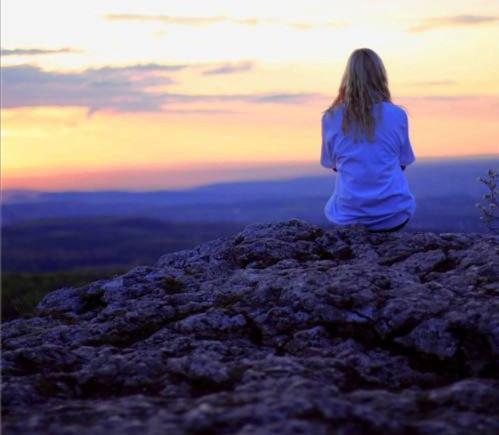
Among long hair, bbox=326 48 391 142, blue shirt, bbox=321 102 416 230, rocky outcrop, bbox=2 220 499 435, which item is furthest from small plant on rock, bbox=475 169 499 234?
long hair, bbox=326 48 391 142

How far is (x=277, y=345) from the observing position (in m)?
8.55

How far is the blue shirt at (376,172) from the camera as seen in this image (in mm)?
12789

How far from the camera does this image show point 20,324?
10164 mm

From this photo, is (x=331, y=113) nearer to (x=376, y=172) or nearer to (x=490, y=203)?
(x=376, y=172)

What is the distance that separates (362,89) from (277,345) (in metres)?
5.64

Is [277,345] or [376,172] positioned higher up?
[376,172]

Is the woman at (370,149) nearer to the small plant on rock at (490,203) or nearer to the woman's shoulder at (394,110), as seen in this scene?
the woman's shoulder at (394,110)

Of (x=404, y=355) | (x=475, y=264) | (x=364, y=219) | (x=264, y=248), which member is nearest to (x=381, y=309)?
(x=404, y=355)

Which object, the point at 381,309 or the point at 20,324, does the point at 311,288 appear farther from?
the point at 20,324

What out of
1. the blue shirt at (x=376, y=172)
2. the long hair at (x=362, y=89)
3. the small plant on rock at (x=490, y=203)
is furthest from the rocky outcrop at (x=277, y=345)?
the small plant on rock at (x=490, y=203)

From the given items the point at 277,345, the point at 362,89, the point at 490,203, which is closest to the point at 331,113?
the point at 362,89

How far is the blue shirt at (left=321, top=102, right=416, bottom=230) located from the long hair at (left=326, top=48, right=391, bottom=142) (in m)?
0.13

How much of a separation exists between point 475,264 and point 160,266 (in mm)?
5275

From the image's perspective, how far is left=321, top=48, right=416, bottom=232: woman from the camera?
12.6 m
